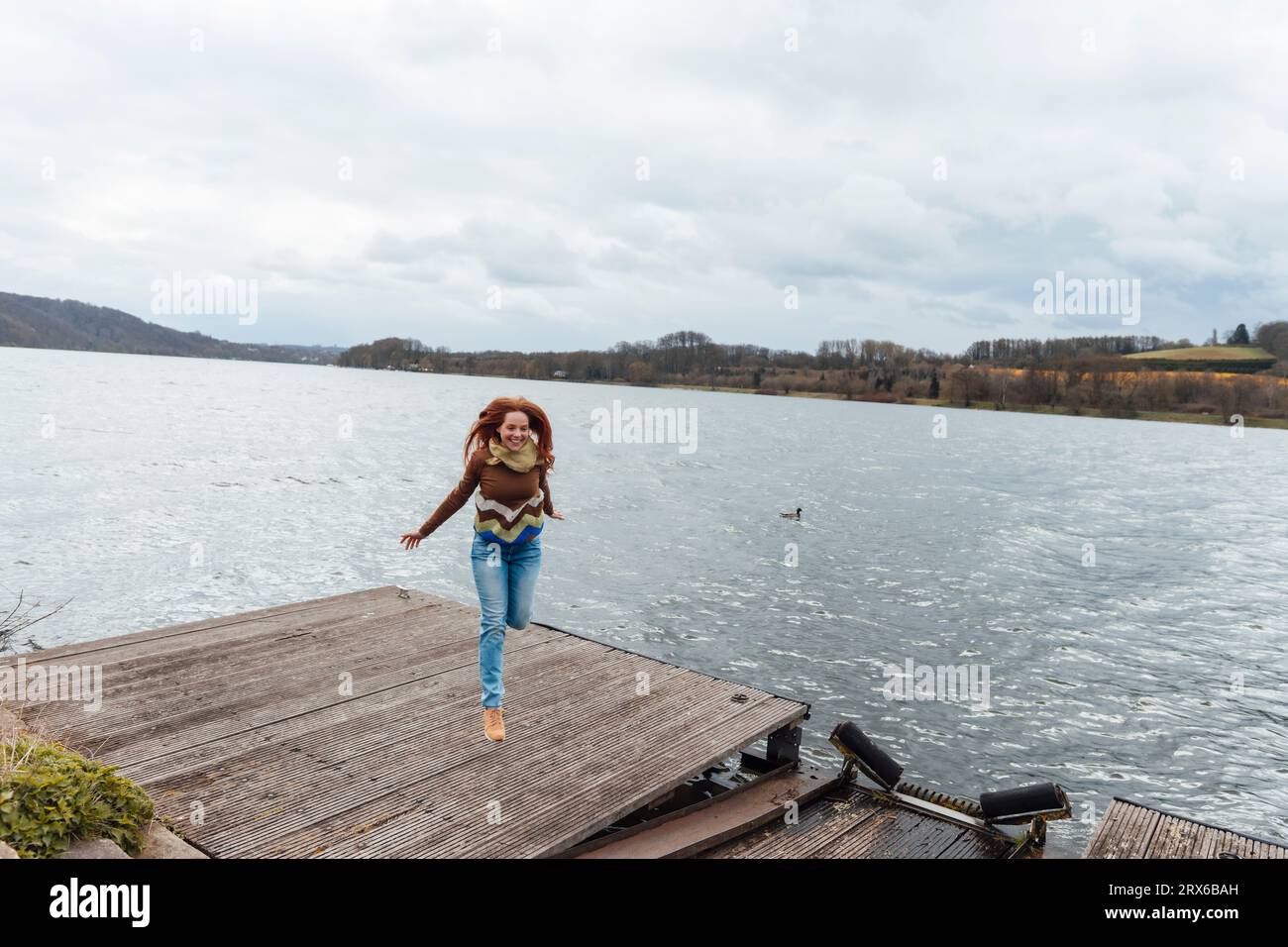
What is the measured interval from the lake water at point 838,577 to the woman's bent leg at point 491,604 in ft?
17.7

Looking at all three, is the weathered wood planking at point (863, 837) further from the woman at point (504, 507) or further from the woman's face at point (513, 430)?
the woman's face at point (513, 430)

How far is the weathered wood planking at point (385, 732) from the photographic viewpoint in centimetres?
587

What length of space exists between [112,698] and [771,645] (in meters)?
13.7

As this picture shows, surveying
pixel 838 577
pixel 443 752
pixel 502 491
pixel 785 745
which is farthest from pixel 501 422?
pixel 838 577

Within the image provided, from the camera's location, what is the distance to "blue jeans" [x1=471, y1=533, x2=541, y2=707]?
6.71 m

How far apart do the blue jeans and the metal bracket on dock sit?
11.2 ft

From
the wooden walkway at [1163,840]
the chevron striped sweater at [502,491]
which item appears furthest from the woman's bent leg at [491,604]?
the wooden walkway at [1163,840]

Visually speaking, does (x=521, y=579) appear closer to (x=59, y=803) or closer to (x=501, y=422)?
(x=501, y=422)

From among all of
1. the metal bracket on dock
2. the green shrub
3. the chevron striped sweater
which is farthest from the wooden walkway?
the green shrub

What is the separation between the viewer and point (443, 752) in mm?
7074

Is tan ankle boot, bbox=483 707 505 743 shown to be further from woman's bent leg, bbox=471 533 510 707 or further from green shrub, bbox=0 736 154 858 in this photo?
green shrub, bbox=0 736 154 858

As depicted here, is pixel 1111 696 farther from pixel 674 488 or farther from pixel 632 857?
pixel 674 488

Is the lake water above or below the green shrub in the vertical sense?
below

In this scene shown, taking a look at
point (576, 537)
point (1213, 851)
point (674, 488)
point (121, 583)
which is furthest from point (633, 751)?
point (674, 488)
